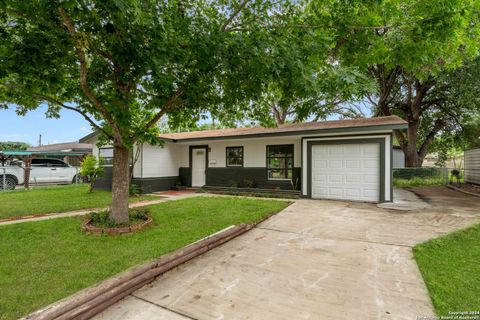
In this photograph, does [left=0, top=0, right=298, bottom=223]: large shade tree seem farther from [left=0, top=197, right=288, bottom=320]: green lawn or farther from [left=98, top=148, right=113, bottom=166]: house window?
[left=98, top=148, right=113, bottom=166]: house window

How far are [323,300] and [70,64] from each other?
19.1 ft

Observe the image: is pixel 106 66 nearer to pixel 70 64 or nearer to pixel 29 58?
pixel 70 64

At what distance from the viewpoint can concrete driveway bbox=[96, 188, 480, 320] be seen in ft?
8.80

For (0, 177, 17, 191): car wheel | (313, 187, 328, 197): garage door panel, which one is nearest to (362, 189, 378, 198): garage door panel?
(313, 187, 328, 197): garage door panel

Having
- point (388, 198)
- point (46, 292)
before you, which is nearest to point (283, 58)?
point (46, 292)

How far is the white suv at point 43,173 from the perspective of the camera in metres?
12.6

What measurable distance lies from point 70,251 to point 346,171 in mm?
8337

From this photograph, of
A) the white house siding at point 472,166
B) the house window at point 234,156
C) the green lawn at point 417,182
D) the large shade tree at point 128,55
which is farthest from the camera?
the green lawn at point 417,182

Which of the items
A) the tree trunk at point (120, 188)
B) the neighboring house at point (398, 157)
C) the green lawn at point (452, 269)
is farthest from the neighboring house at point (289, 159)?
the neighboring house at point (398, 157)

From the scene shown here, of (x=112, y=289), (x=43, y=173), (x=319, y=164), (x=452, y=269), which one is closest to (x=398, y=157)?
(x=319, y=164)

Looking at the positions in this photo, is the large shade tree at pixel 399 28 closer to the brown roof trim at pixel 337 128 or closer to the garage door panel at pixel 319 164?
the brown roof trim at pixel 337 128

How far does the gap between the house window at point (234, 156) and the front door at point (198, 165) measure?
132cm

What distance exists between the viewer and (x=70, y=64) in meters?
5.07

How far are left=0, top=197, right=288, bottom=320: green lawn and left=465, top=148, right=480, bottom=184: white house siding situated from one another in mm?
13144
